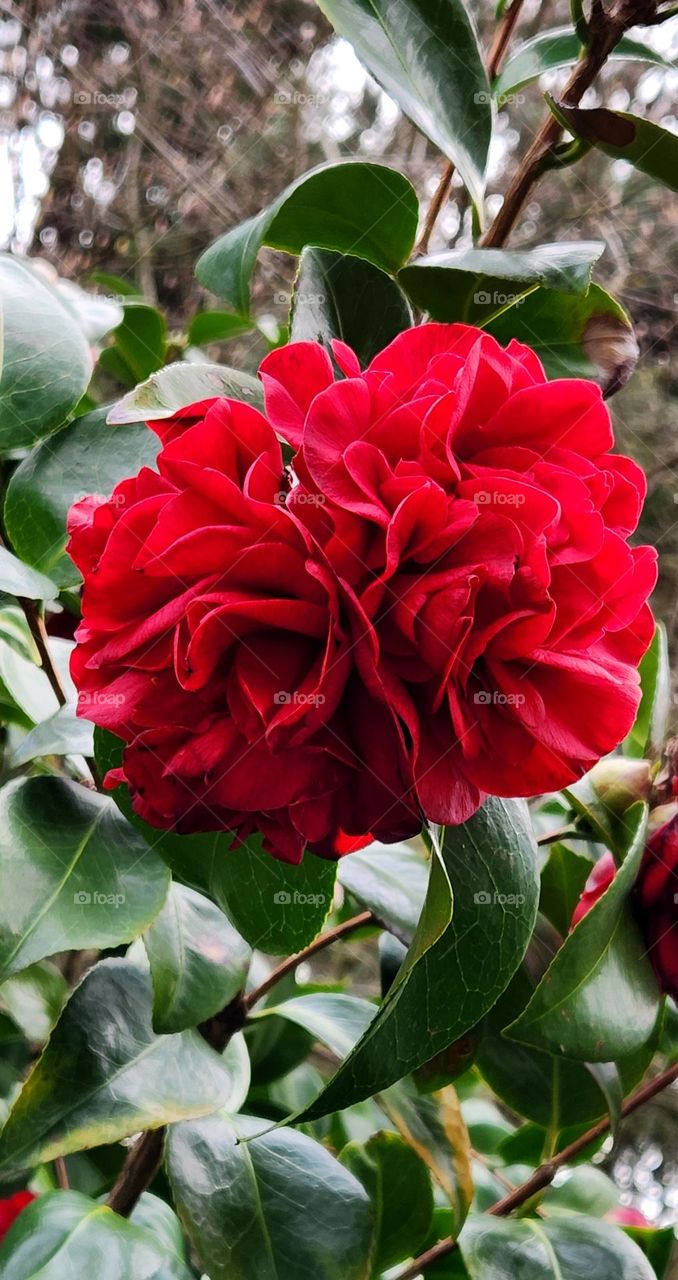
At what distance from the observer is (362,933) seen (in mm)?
798

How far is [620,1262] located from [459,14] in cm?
67

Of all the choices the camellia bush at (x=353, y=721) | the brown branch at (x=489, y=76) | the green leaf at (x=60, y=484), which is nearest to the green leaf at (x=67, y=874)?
the camellia bush at (x=353, y=721)

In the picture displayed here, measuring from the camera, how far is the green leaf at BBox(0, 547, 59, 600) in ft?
1.73

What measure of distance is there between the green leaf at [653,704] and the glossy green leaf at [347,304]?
232 millimetres

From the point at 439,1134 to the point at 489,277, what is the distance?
0.46 m

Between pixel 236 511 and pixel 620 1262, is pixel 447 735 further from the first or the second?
pixel 620 1262

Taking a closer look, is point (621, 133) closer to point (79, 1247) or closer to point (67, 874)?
point (67, 874)

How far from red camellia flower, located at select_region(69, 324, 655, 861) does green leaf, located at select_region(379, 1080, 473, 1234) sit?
286 millimetres

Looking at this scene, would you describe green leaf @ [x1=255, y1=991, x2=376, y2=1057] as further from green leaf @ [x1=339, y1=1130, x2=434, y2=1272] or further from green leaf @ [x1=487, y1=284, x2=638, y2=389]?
green leaf @ [x1=487, y1=284, x2=638, y2=389]

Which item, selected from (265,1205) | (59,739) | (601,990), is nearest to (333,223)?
(59,739)

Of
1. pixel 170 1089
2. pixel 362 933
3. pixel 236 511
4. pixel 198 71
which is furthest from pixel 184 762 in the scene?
pixel 198 71

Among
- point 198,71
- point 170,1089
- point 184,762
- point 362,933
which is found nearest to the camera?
point 184,762

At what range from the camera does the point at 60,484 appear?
25.0 inches

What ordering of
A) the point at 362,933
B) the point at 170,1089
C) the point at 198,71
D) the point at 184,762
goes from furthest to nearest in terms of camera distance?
1. the point at 198,71
2. the point at 362,933
3. the point at 170,1089
4. the point at 184,762
